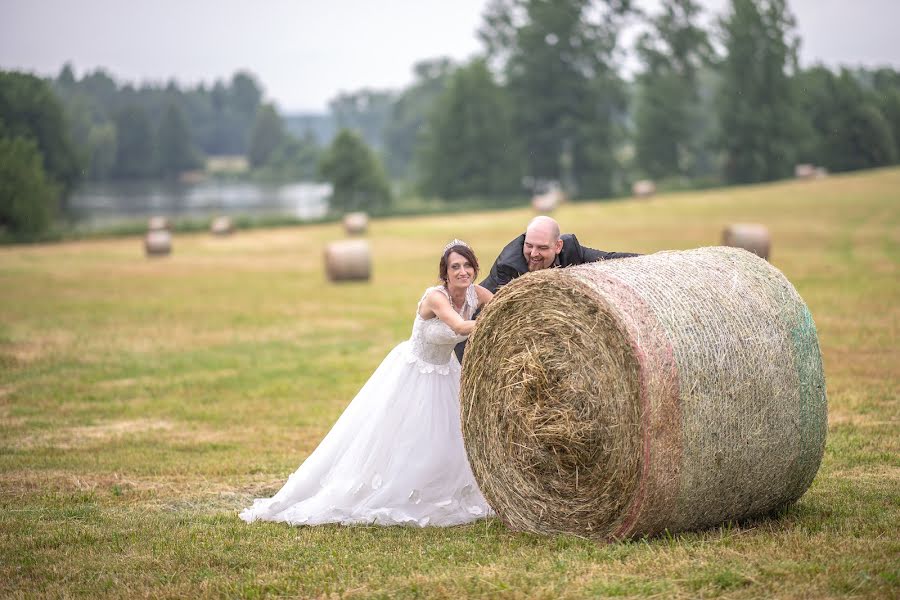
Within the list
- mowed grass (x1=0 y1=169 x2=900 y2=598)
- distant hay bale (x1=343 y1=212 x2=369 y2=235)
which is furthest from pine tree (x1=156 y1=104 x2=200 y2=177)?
mowed grass (x1=0 y1=169 x2=900 y2=598)

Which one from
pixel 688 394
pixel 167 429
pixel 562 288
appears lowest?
pixel 167 429

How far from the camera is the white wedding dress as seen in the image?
296 inches

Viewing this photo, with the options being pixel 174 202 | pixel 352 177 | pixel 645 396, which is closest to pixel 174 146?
pixel 174 202

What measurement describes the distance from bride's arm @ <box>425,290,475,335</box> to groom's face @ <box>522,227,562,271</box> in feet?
2.19

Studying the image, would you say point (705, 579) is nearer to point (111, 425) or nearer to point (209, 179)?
point (111, 425)

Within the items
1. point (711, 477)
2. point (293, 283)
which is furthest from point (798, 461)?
point (293, 283)

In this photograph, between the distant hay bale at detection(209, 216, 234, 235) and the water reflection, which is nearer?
the distant hay bale at detection(209, 216, 234, 235)

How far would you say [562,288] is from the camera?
652 centimetres

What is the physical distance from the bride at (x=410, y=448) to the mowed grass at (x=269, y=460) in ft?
0.96

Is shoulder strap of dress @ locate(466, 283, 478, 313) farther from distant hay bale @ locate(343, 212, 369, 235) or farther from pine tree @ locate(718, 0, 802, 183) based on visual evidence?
pine tree @ locate(718, 0, 802, 183)

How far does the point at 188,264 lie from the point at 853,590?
29.6 meters

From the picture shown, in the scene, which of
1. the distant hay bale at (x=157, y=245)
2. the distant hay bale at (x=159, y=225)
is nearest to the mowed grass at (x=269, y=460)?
the distant hay bale at (x=157, y=245)

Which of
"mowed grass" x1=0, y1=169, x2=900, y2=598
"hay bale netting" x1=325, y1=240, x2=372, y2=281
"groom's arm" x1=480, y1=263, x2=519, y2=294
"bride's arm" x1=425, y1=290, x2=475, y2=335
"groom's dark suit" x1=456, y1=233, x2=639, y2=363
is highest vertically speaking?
"groom's dark suit" x1=456, y1=233, x2=639, y2=363

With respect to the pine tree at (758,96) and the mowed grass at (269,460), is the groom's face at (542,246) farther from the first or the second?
the pine tree at (758,96)
